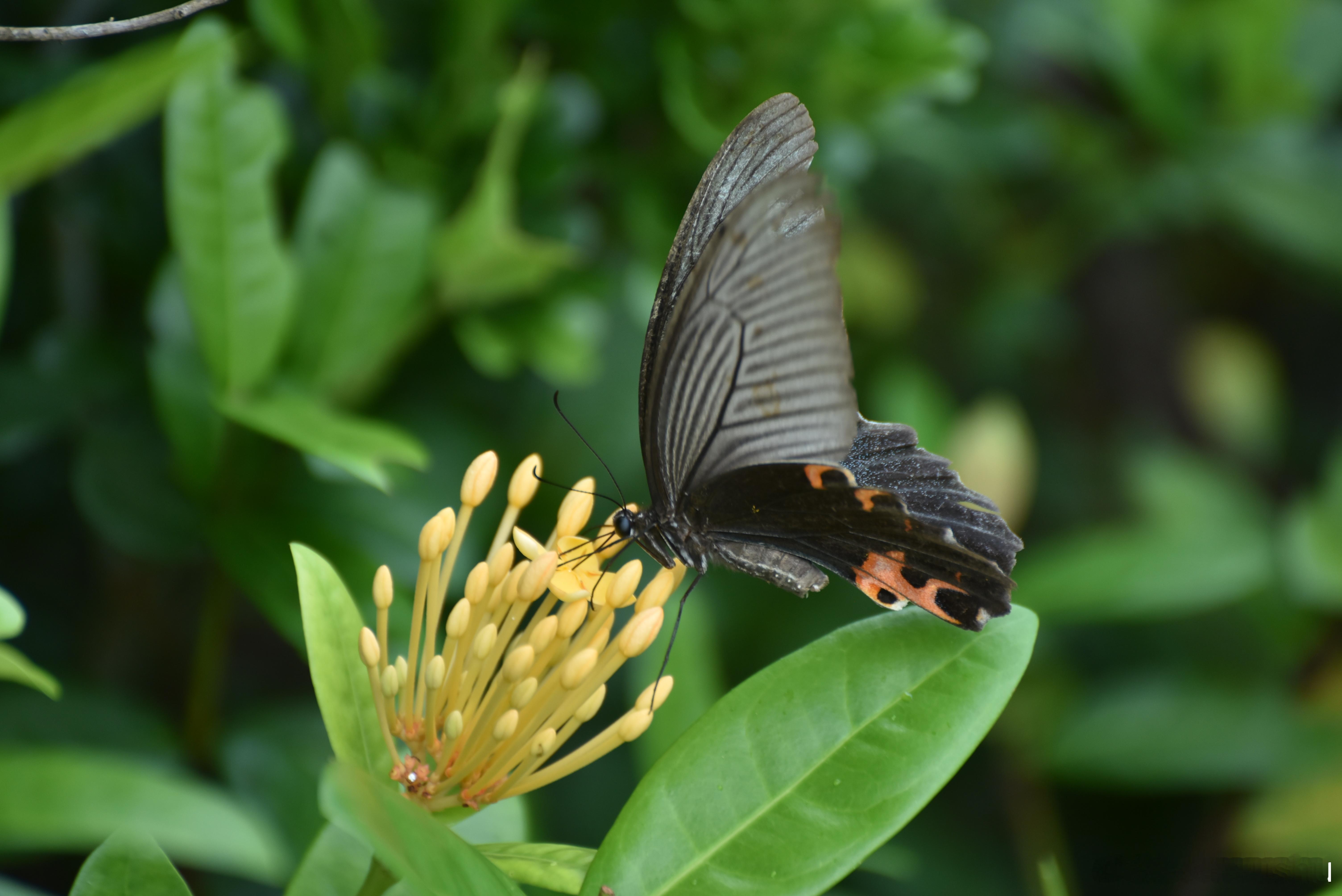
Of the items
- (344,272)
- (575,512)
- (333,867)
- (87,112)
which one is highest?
(87,112)

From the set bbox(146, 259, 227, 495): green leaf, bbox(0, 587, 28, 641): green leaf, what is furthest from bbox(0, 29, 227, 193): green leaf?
bbox(0, 587, 28, 641): green leaf

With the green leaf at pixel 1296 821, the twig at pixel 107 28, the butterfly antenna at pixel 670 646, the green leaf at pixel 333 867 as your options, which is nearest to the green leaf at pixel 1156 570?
the green leaf at pixel 1296 821

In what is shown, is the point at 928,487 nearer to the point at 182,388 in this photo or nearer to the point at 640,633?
the point at 640,633

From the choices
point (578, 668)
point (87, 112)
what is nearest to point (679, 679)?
point (578, 668)

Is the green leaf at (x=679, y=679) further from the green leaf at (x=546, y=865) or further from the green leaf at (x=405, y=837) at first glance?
the green leaf at (x=405, y=837)

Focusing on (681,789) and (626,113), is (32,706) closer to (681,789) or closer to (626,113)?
(681,789)

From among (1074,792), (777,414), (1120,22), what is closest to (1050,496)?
(1074,792)
